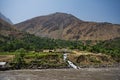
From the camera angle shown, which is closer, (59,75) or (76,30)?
(59,75)

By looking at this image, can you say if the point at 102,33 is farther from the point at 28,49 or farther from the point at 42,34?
the point at 28,49

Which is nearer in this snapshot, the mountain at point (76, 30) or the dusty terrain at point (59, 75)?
the dusty terrain at point (59, 75)

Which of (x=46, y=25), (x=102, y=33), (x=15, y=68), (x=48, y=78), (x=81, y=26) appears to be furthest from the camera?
(x=46, y=25)

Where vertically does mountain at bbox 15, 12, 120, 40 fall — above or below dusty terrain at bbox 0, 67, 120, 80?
above

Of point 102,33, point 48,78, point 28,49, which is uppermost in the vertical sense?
point 102,33

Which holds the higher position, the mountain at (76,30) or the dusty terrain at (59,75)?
the mountain at (76,30)

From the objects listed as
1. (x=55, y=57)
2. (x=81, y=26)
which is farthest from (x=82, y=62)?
(x=81, y=26)

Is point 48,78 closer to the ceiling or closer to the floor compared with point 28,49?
closer to the floor

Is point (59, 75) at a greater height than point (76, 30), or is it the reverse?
point (76, 30)

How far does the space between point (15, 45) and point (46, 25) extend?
392 feet

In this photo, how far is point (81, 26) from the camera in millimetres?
175750

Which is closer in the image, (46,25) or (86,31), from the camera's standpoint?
(86,31)

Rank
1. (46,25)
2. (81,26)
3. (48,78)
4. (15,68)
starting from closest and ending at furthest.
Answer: (48,78)
(15,68)
(81,26)
(46,25)

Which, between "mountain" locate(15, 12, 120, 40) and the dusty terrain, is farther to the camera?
"mountain" locate(15, 12, 120, 40)
